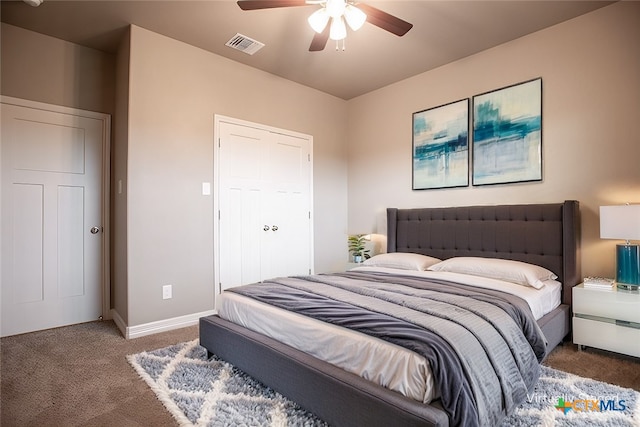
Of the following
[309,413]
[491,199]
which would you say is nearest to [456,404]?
[309,413]

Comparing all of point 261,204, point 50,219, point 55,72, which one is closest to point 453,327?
point 261,204

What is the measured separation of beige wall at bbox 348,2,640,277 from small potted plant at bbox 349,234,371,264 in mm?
1055

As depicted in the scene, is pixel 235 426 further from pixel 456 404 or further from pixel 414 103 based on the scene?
pixel 414 103

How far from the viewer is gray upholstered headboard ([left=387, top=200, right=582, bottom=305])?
2764mm

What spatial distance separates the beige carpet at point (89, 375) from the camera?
178cm

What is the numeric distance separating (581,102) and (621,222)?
1126 millimetres

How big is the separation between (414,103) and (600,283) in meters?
2.59

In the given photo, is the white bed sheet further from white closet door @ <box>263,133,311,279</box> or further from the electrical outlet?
white closet door @ <box>263,133,311,279</box>

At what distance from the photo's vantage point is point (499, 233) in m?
3.20

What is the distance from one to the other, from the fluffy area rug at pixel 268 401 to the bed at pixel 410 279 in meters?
0.11

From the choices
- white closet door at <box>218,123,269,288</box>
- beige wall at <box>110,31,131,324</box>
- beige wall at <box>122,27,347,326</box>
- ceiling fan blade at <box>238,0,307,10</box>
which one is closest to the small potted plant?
white closet door at <box>218,123,269,288</box>

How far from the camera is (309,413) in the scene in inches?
69.4

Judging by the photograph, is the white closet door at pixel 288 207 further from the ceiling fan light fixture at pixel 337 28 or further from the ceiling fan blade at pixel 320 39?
the ceiling fan light fixture at pixel 337 28

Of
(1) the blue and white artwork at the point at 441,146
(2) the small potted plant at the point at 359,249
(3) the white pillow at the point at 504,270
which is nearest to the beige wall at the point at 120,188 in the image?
(2) the small potted plant at the point at 359,249
